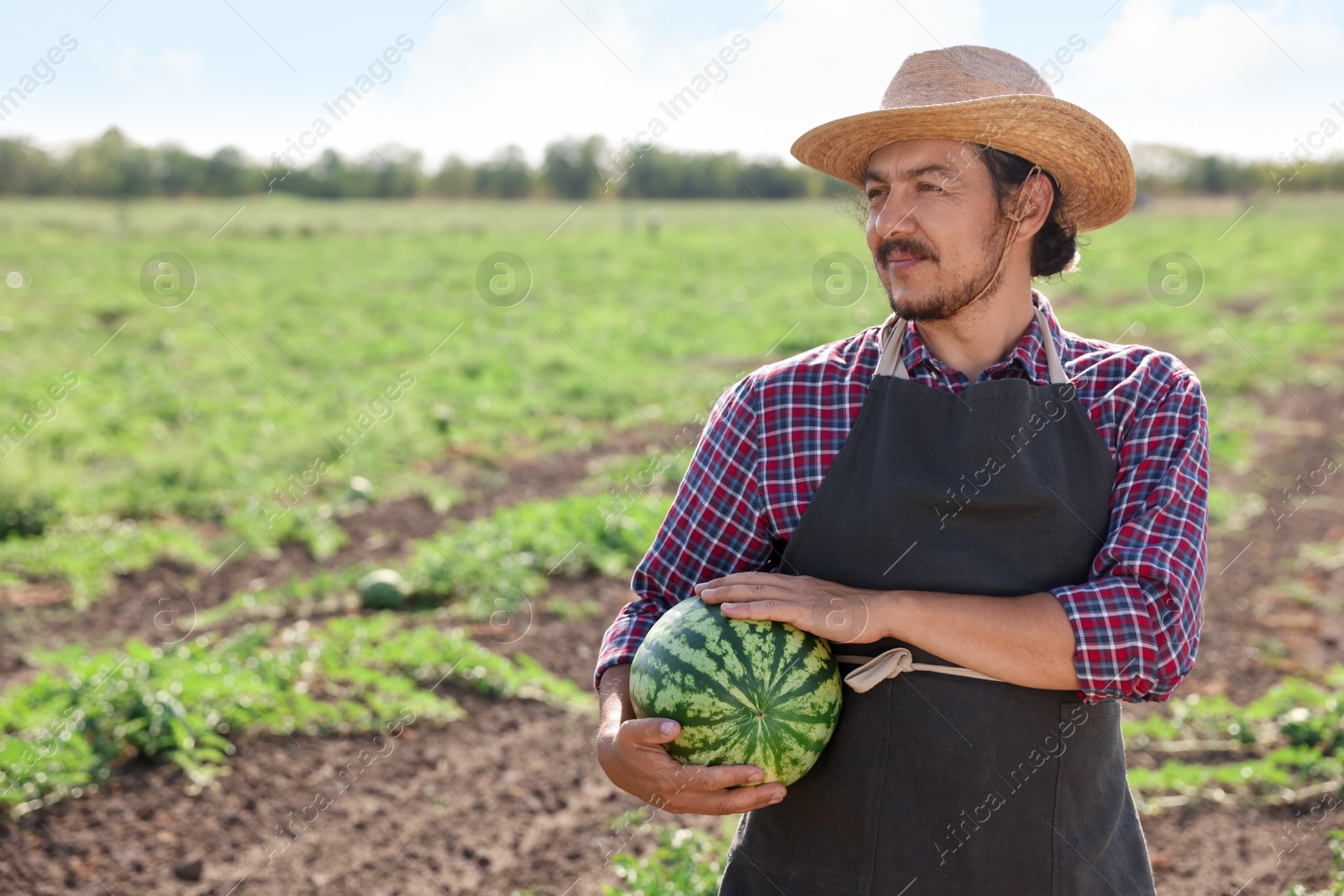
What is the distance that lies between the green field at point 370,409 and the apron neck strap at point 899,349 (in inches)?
14.2

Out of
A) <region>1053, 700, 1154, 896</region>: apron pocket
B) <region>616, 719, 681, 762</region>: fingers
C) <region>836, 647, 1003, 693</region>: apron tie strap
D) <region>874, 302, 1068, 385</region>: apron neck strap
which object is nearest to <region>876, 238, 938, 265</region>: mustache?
<region>874, 302, 1068, 385</region>: apron neck strap

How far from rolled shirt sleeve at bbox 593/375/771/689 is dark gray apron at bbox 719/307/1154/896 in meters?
0.19

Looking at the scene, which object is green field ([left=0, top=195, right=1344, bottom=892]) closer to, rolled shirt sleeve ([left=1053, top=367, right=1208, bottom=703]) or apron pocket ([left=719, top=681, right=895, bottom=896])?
rolled shirt sleeve ([left=1053, top=367, right=1208, bottom=703])

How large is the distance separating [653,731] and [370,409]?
9.88 meters

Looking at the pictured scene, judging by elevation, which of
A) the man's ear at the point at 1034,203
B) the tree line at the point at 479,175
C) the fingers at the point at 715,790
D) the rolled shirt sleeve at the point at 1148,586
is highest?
the tree line at the point at 479,175

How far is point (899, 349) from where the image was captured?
2348 millimetres

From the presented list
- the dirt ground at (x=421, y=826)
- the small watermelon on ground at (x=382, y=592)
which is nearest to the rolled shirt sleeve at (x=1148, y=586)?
the dirt ground at (x=421, y=826)

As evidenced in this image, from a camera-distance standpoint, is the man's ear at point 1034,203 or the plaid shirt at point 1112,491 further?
the man's ear at point 1034,203

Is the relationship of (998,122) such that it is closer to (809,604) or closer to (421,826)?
(809,604)

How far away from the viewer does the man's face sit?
2.24m

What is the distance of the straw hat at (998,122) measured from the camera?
2258 mm

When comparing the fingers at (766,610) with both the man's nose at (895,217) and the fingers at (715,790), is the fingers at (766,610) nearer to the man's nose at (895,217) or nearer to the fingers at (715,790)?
the fingers at (715,790)

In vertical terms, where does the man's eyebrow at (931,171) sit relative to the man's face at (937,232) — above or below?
above

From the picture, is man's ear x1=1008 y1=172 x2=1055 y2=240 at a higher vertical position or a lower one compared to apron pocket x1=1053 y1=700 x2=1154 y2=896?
higher
